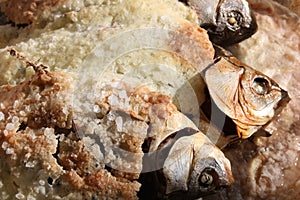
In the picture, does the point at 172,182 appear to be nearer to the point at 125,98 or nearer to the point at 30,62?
the point at 125,98

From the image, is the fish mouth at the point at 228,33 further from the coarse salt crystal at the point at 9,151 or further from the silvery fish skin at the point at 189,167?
the coarse salt crystal at the point at 9,151

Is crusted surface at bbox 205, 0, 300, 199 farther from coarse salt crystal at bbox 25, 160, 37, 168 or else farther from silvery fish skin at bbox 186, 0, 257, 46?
coarse salt crystal at bbox 25, 160, 37, 168

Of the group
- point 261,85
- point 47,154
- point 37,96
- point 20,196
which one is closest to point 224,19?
point 261,85

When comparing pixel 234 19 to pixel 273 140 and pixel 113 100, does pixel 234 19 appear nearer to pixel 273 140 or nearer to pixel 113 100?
pixel 273 140

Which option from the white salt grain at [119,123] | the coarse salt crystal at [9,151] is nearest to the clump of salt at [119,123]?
the white salt grain at [119,123]

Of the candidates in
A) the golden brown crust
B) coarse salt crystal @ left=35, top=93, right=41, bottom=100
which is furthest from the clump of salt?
the golden brown crust

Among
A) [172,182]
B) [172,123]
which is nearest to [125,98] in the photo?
[172,123]

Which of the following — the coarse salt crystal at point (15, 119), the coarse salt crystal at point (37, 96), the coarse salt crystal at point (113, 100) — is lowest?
the coarse salt crystal at point (15, 119)

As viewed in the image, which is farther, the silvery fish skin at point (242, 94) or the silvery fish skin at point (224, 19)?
the silvery fish skin at point (224, 19)
